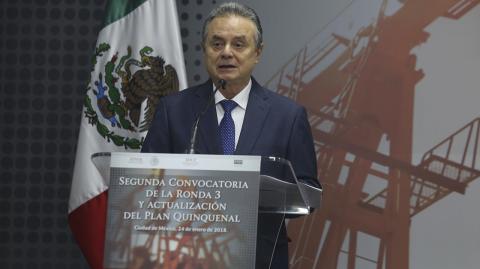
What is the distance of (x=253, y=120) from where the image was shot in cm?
271

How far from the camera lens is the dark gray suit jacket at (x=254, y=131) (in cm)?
268

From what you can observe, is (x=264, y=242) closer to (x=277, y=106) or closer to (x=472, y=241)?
(x=277, y=106)

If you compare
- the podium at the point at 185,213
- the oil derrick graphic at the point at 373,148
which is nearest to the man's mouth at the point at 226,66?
the podium at the point at 185,213

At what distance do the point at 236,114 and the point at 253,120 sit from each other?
0.28 feet

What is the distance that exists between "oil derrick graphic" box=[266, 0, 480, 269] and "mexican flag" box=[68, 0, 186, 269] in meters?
0.83

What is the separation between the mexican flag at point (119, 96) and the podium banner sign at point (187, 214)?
2244mm

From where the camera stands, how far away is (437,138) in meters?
4.79

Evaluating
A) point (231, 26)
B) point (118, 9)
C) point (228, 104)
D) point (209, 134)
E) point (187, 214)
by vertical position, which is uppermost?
point (118, 9)

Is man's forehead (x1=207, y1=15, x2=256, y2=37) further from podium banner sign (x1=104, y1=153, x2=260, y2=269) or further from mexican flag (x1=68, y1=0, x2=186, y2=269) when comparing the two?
mexican flag (x1=68, y1=0, x2=186, y2=269)

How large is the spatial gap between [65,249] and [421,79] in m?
2.28

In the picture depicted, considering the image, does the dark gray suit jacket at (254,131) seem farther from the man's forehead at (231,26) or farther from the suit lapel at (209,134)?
the man's forehead at (231,26)

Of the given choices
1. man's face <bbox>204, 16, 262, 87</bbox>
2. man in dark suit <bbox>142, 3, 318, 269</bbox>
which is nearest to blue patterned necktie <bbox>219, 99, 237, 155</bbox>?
man in dark suit <bbox>142, 3, 318, 269</bbox>

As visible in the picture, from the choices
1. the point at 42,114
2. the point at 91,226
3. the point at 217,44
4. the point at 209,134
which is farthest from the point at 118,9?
the point at 209,134

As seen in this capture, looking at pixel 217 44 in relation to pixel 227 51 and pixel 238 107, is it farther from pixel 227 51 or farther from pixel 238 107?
pixel 238 107
